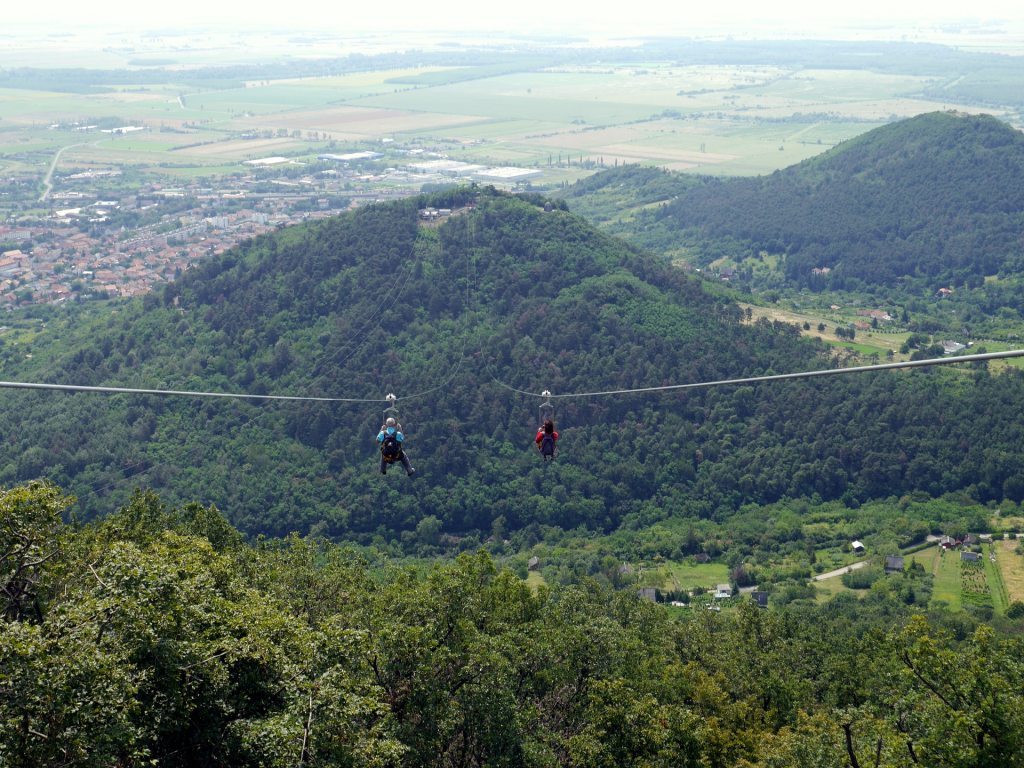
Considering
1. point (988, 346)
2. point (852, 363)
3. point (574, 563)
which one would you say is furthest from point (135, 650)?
point (988, 346)

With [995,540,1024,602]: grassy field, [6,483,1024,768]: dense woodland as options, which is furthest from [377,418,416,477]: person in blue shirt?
[995,540,1024,602]: grassy field

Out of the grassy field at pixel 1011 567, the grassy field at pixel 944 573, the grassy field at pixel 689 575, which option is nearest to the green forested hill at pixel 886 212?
the grassy field at pixel 1011 567

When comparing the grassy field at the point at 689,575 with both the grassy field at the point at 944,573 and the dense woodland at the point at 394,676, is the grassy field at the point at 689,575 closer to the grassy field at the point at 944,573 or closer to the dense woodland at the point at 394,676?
the grassy field at the point at 944,573

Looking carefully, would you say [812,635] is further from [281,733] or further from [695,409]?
[695,409]

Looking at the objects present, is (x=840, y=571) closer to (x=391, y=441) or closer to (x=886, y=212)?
(x=391, y=441)

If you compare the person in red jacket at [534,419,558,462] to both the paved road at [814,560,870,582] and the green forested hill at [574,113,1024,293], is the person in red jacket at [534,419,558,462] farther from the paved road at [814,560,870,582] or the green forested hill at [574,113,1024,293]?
the green forested hill at [574,113,1024,293]

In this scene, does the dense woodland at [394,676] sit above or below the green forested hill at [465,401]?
above
